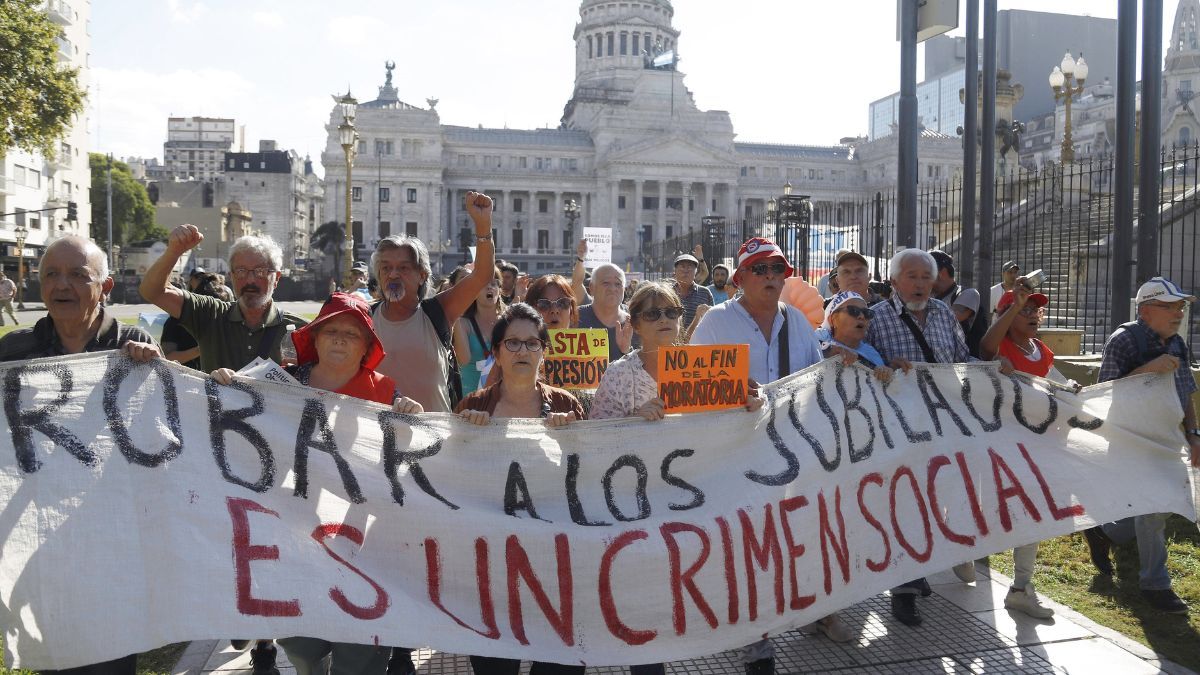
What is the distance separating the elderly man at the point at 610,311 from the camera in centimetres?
655

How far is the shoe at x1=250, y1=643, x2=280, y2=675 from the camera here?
4.55 m

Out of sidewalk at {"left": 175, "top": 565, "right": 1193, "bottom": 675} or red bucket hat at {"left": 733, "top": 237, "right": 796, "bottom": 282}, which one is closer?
sidewalk at {"left": 175, "top": 565, "right": 1193, "bottom": 675}

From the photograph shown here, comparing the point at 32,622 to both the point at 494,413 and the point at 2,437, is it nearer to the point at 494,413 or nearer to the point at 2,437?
the point at 2,437

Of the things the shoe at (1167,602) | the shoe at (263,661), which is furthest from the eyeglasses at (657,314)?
the shoe at (1167,602)

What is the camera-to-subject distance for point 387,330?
184 inches

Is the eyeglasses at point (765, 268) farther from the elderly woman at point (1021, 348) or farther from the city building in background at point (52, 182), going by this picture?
the city building in background at point (52, 182)

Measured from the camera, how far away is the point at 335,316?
3883 mm

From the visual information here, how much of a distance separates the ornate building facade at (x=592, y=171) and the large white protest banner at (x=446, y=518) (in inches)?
3232

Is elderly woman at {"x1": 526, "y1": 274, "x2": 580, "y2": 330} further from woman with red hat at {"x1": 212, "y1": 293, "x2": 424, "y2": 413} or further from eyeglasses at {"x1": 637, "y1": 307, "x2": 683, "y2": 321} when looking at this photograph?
woman with red hat at {"x1": 212, "y1": 293, "x2": 424, "y2": 413}

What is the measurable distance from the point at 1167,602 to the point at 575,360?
372 centimetres

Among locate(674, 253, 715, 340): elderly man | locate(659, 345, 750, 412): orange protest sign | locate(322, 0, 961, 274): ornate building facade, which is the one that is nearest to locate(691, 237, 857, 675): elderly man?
locate(659, 345, 750, 412): orange protest sign

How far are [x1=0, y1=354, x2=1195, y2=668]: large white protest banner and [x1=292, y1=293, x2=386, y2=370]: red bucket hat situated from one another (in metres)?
0.28

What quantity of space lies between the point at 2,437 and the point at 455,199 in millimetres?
96530

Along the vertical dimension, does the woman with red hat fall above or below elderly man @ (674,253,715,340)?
below
